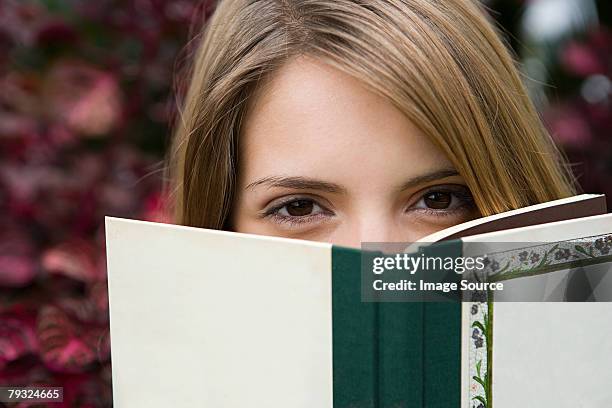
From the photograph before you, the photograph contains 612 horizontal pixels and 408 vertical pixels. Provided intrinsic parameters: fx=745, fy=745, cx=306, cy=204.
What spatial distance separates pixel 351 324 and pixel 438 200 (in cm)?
40

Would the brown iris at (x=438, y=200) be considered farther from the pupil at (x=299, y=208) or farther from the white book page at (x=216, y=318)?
the white book page at (x=216, y=318)

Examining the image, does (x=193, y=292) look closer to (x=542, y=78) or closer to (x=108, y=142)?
(x=108, y=142)

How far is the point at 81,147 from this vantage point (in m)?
1.50

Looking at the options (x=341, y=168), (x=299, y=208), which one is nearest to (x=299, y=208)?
(x=299, y=208)

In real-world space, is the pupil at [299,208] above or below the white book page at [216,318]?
above

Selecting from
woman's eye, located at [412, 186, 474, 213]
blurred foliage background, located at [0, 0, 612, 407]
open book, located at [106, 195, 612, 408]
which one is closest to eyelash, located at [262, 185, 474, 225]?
woman's eye, located at [412, 186, 474, 213]

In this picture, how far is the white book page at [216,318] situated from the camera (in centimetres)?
75

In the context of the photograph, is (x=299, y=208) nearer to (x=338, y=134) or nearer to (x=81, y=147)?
(x=338, y=134)

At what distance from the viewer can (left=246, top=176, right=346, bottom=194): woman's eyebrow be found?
40.3 inches

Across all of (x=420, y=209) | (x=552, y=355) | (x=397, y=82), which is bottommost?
(x=552, y=355)

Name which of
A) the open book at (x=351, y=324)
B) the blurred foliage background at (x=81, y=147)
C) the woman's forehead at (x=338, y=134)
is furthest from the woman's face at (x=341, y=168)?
the blurred foliage background at (x=81, y=147)

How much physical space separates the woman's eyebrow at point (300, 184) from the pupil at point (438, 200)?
141 mm

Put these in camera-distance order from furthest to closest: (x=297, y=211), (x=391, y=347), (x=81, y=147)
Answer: (x=81, y=147) → (x=297, y=211) → (x=391, y=347)

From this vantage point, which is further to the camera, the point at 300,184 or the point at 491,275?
the point at 300,184
